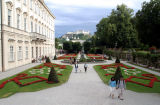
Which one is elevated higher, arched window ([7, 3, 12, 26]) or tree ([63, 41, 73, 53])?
arched window ([7, 3, 12, 26])

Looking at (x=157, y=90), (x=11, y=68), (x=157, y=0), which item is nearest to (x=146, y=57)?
(x=157, y=0)

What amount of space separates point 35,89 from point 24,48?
709 inches

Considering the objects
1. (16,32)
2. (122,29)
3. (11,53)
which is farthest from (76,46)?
(11,53)

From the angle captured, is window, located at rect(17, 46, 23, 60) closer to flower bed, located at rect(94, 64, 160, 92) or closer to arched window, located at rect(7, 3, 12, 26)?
arched window, located at rect(7, 3, 12, 26)

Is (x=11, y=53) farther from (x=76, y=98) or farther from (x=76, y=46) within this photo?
(x=76, y=46)

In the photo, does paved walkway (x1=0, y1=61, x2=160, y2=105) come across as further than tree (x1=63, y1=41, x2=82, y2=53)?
No

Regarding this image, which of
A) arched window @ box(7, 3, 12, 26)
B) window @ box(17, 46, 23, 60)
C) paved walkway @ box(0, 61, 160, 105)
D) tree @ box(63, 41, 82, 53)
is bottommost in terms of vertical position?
paved walkway @ box(0, 61, 160, 105)

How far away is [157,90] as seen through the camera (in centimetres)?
1167

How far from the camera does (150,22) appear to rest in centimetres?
2484

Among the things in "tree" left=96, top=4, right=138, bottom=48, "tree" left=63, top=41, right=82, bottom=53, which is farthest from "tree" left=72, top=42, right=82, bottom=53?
"tree" left=96, top=4, right=138, bottom=48

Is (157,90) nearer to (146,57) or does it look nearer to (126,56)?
(146,57)

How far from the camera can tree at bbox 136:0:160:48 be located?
24.0 m

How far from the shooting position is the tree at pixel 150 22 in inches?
946

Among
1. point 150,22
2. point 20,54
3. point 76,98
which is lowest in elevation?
point 76,98
